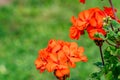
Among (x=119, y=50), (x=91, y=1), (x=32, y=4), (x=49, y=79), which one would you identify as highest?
(x=32, y=4)

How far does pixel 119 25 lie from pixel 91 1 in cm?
557

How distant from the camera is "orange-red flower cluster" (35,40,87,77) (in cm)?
263

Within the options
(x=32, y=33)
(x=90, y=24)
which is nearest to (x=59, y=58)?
(x=90, y=24)

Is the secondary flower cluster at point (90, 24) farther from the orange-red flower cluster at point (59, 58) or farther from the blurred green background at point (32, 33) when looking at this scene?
the blurred green background at point (32, 33)

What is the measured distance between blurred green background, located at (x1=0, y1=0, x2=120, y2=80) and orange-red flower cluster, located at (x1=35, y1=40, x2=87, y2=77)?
277 cm

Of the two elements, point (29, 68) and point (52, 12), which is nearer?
point (29, 68)

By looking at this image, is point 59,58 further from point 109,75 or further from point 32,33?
point 32,33

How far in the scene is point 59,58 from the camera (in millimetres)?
2631

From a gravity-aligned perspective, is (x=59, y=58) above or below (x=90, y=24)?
below

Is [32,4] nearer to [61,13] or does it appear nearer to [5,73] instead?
[61,13]

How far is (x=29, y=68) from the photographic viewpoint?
246 inches

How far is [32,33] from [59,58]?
206 inches

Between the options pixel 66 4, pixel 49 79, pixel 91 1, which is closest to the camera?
pixel 49 79

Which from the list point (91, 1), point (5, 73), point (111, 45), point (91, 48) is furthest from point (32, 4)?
point (111, 45)
